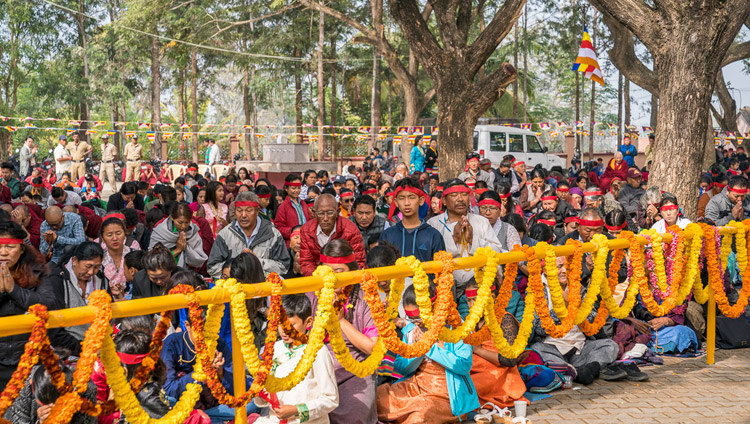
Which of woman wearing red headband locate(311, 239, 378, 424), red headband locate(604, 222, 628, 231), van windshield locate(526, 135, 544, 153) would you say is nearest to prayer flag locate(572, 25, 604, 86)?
van windshield locate(526, 135, 544, 153)

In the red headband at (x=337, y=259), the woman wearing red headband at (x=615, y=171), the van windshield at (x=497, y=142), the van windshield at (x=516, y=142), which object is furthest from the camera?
the van windshield at (x=516, y=142)

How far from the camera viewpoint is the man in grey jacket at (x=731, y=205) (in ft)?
32.2

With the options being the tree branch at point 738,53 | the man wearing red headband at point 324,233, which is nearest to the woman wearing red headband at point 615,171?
the tree branch at point 738,53

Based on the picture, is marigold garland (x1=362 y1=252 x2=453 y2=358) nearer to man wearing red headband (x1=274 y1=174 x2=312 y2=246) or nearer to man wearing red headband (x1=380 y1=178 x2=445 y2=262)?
man wearing red headband (x1=380 y1=178 x2=445 y2=262)

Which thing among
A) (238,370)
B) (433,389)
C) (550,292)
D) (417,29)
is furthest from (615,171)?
(238,370)

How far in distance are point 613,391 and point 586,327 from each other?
0.64 meters

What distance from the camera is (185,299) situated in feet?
10.3

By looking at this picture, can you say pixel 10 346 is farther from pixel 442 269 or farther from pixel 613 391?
pixel 613 391

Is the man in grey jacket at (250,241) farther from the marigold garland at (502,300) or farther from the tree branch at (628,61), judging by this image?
the tree branch at (628,61)

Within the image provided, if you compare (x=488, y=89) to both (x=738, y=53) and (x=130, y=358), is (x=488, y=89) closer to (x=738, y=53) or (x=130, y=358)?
(x=130, y=358)

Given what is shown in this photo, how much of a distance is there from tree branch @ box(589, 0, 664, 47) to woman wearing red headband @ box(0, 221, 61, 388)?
7.09 metres

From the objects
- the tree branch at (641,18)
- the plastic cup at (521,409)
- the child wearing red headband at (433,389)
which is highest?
the tree branch at (641,18)

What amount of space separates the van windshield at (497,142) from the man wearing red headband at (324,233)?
42.0ft

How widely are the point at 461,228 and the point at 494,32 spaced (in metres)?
6.35
